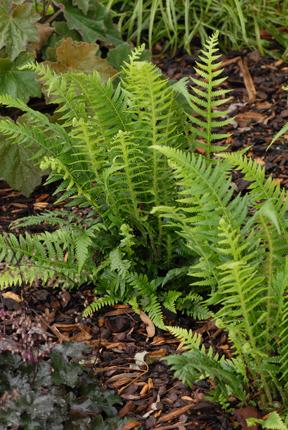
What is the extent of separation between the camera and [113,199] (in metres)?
3.26

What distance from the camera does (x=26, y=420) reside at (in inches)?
109

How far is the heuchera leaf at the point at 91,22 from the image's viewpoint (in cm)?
452

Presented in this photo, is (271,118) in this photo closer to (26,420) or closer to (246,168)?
(246,168)

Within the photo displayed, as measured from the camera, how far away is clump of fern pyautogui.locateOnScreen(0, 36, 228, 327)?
3.21 m

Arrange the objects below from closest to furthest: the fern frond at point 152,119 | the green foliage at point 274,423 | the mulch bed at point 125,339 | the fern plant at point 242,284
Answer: the green foliage at point 274,423 → the fern plant at point 242,284 → the mulch bed at point 125,339 → the fern frond at point 152,119

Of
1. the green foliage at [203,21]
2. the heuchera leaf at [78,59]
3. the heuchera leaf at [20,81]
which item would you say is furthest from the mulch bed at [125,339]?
the green foliage at [203,21]

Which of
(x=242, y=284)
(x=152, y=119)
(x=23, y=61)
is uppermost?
(x=152, y=119)

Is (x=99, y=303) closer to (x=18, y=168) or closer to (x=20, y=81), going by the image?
(x=18, y=168)

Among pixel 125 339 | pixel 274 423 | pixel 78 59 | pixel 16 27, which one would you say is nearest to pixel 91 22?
pixel 78 59

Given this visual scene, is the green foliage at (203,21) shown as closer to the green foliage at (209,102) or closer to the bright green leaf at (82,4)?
the bright green leaf at (82,4)

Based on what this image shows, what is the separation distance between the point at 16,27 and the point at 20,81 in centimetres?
26

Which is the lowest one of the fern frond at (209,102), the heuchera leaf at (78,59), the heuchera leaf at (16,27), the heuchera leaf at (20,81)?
the heuchera leaf at (20,81)

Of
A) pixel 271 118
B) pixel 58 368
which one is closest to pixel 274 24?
pixel 271 118

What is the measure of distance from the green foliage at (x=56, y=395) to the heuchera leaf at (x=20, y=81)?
160 centimetres
